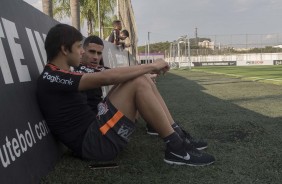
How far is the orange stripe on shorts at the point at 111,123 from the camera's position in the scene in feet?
9.59

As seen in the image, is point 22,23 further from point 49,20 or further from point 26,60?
point 49,20

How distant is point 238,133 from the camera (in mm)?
4391

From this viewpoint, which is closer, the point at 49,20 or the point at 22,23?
the point at 22,23

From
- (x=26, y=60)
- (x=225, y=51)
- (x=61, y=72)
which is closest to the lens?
(x=61, y=72)

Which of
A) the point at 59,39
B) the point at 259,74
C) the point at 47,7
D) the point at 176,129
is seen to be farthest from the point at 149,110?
the point at 259,74

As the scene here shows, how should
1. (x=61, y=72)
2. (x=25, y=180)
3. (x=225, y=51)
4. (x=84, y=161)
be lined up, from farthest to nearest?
(x=225, y=51) → (x=84, y=161) → (x=61, y=72) → (x=25, y=180)

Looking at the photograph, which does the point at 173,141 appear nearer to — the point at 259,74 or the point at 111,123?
the point at 111,123

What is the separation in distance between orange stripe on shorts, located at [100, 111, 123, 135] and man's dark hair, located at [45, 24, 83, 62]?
0.63 metres

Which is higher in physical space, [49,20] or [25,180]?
[49,20]

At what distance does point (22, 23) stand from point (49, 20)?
985mm

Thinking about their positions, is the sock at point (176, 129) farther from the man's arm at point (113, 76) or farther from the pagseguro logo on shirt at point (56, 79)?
the pagseguro logo on shirt at point (56, 79)

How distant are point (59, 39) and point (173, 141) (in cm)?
121

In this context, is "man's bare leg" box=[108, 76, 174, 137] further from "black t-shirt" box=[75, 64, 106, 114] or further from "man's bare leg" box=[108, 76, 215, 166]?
"black t-shirt" box=[75, 64, 106, 114]

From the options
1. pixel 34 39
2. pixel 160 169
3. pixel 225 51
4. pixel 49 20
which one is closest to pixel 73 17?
pixel 49 20
